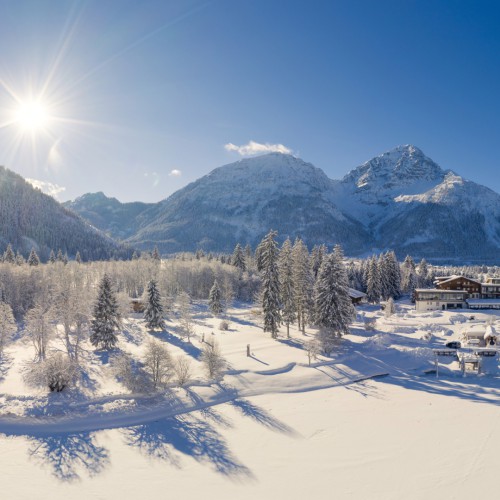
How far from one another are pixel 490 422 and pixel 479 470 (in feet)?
28.4

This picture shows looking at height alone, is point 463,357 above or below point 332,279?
below

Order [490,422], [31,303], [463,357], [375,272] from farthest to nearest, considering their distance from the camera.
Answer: [375,272] → [31,303] → [463,357] → [490,422]

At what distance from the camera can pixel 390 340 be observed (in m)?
51.2

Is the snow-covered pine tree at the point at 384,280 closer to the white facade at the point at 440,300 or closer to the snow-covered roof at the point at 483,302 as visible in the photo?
the white facade at the point at 440,300

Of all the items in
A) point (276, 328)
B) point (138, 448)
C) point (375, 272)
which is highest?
point (375, 272)

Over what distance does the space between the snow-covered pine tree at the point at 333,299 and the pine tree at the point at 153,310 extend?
24.6 m

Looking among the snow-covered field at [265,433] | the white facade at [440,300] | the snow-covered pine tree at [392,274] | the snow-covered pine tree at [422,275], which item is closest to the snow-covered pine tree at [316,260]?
the snow-covered pine tree at [392,274]

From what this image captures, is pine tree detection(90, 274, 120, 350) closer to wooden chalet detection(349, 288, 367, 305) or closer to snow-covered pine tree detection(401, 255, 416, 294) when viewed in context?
wooden chalet detection(349, 288, 367, 305)

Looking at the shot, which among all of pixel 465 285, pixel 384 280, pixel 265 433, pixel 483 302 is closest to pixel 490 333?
pixel 483 302

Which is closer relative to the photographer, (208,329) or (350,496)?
(350,496)

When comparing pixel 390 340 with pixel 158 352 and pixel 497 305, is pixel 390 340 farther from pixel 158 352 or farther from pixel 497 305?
pixel 497 305

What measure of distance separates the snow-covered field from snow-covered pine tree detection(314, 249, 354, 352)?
4879 mm

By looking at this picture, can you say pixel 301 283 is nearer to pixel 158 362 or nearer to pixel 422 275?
pixel 158 362

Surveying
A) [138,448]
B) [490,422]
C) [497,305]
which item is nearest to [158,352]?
[138,448]
